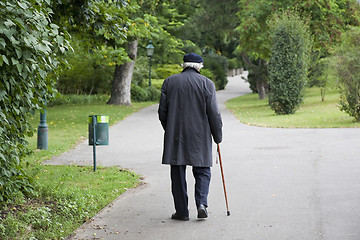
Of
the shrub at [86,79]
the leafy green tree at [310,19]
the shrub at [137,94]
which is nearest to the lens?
the leafy green tree at [310,19]

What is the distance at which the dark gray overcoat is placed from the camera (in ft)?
22.0

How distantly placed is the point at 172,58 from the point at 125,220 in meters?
33.9

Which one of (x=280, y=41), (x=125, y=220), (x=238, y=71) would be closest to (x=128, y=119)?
(x=280, y=41)

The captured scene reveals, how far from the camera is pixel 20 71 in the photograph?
5.34 meters

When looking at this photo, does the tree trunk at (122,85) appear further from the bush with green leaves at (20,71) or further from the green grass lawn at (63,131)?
the bush with green leaves at (20,71)

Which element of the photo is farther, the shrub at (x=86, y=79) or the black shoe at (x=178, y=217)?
the shrub at (x=86, y=79)

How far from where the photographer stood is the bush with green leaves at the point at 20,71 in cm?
512

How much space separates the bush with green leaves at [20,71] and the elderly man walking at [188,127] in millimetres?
1363

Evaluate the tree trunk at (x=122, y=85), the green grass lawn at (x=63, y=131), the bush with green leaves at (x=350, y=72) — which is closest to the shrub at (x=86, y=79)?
the tree trunk at (x=122, y=85)

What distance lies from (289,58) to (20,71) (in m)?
19.1

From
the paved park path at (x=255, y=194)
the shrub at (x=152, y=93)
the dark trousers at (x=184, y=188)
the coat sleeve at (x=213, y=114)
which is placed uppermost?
the coat sleeve at (x=213, y=114)

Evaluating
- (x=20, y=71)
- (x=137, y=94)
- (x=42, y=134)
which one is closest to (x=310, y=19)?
(x=137, y=94)

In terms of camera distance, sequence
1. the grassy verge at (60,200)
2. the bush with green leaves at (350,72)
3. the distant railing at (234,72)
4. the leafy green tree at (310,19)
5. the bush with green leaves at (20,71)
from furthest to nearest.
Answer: the distant railing at (234,72), the leafy green tree at (310,19), the bush with green leaves at (350,72), the grassy verge at (60,200), the bush with green leaves at (20,71)

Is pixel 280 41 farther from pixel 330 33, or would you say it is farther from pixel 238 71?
pixel 238 71
